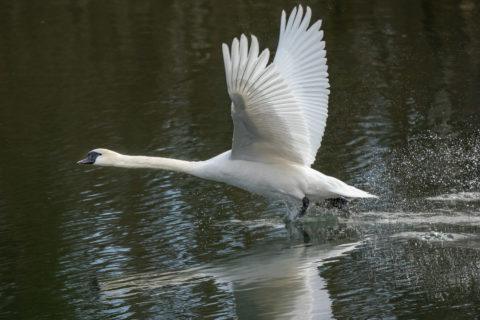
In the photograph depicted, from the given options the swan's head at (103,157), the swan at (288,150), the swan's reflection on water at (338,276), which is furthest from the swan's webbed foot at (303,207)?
the swan's head at (103,157)

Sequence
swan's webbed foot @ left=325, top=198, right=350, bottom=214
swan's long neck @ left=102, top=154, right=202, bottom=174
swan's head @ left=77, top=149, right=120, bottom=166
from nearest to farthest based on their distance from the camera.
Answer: swan's long neck @ left=102, top=154, right=202, bottom=174 → swan's head @ left=77, top=149, right=120, bottom=166 → swan's webbed foot @ left=325, top=198, right=350, bottom=214

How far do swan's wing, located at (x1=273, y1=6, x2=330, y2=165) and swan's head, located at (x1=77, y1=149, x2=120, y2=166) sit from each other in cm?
187

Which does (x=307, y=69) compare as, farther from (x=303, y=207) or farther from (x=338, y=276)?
(x=338, y=276)

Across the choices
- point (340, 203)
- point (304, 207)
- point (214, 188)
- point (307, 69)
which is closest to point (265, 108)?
point (307, 69)

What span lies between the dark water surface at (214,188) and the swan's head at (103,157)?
0.71 metres

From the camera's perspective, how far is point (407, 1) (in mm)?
21406

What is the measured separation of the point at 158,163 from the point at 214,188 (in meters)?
1.78

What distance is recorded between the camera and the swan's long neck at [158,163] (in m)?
8.76

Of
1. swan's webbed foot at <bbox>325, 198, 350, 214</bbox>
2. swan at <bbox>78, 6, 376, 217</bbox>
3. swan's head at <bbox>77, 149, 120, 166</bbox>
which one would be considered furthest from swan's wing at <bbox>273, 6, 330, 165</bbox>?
swan's head at <bbox>77, 149, 120, 166</bbox>

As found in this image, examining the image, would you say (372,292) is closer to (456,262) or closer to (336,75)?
(456,262)

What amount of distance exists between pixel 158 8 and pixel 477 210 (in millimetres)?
14243

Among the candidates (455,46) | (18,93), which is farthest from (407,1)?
(18,93)

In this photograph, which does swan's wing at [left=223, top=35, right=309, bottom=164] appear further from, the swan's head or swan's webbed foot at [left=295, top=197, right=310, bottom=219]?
the swan's head

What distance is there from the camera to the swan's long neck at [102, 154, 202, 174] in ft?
28.7
